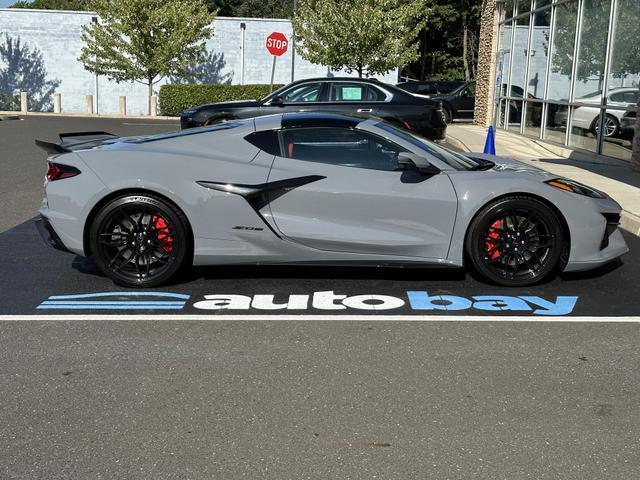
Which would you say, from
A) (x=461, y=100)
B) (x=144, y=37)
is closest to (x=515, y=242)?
(x=461, y=100)

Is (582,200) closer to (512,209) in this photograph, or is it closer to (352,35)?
(512,209)

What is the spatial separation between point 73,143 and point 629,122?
1155 cm

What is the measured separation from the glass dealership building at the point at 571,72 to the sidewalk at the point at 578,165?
344mm

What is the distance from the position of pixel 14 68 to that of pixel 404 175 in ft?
118

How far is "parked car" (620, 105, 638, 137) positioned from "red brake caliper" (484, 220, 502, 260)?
9702mm

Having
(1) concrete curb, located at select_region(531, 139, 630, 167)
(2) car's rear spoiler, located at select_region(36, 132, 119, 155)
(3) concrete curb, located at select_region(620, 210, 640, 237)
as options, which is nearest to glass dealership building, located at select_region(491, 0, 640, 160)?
(1) concrete curb, located at select_region(531, 139, 630, 167)

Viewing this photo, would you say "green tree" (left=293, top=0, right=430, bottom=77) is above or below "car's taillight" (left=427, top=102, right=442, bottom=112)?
above

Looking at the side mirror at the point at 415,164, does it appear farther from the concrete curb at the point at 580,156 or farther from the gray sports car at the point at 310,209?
the concrete curb at the point at 580,156

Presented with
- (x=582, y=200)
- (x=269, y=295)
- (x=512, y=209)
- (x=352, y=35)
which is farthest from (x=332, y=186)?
(x=352, y=35)

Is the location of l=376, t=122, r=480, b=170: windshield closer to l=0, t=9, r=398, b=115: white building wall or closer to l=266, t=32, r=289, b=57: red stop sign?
l=266, t=32, r=289, b=57: red stop sign

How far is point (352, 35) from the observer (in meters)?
32.3

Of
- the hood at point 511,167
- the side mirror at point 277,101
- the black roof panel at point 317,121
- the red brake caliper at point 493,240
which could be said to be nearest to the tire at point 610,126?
the side mirror at point 277,101

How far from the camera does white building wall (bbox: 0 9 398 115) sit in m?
37.7

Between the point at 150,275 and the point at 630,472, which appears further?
the point at 150,275
